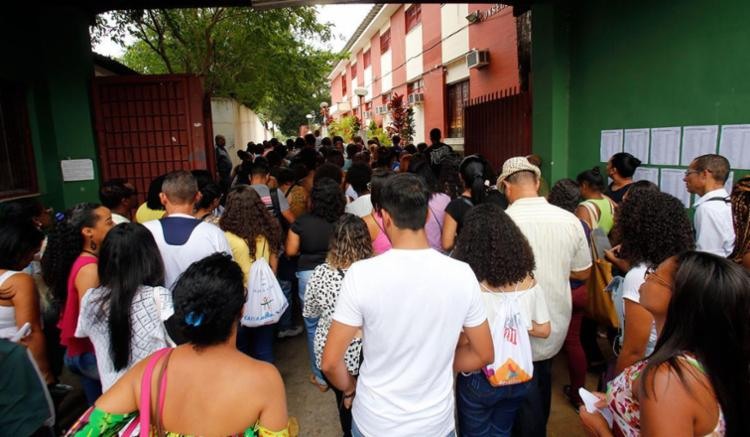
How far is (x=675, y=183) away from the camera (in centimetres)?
457

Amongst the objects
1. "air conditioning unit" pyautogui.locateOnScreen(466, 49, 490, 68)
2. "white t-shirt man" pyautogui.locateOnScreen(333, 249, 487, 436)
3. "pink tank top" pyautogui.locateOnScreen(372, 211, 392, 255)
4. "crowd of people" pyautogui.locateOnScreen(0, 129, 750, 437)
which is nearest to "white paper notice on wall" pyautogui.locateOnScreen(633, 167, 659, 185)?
"crowd of people" pyautogui.locateOnScreen(0, 129, 750, 437)

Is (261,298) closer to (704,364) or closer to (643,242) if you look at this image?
(643,242)

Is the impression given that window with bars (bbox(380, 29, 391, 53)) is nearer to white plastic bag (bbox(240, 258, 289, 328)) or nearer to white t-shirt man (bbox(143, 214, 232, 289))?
white plastic bag (bbox(240, 258, 289, 328))

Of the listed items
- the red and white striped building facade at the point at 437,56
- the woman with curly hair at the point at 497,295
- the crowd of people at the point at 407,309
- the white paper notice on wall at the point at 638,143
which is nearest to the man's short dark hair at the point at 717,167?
the crowd of people at the point at 407,309

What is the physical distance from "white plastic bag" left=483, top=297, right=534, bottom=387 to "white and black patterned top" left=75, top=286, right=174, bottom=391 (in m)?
1.57

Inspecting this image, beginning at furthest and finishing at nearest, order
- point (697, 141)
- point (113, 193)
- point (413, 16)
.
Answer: point (413, 16)
point (697, 141)
point (113, 193)

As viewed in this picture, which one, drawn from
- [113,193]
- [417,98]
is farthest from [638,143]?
[417,98]

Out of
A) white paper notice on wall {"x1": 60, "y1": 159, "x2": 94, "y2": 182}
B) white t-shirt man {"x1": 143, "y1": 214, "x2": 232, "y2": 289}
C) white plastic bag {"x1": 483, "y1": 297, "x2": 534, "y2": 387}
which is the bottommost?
white plastic bag {"x1": 483, "y1": 297, "x2": 534, "y2": 387}

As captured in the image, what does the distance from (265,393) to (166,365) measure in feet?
1.12

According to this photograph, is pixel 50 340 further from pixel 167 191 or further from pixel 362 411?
pixel 362 411

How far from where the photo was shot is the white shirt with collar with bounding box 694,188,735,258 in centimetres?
319

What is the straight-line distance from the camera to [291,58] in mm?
11688

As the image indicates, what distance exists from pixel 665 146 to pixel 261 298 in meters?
4.14

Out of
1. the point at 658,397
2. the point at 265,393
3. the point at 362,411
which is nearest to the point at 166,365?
the point at 265,393
